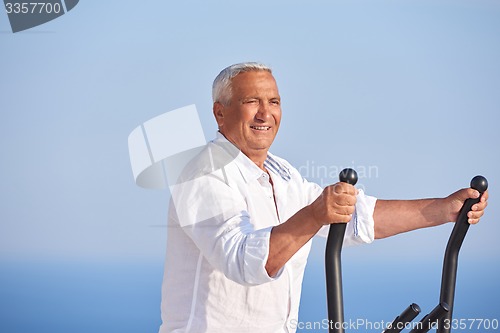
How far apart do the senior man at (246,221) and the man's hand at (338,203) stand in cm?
7

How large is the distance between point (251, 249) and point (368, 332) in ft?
14.9

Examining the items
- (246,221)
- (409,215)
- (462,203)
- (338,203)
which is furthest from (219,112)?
(338,203)

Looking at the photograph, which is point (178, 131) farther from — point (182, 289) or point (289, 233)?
point (289, 233)

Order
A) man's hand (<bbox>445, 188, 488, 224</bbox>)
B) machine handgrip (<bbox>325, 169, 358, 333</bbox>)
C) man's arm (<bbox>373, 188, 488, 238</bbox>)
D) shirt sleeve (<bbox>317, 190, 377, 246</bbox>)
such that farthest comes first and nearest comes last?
shirt sleeve (<bbox>317, 190, 377, 246</bbox>) → man's arm (<bbox>373, 188, 488, 238</bbox>) → man's hand (<bbox>445, 188, 488, 224</bbox>) → machine handgrip (<bbox>325, 169, 358, 333</bbox>)

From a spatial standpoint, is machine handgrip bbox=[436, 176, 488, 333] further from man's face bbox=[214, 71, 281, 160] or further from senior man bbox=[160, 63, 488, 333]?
man's face bbox=[214, 71, 281, 160]

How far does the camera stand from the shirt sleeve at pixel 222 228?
1994 millimetres

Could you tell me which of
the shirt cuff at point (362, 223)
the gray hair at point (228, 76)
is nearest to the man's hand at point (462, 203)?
the shirt cuff at point (362, 223)

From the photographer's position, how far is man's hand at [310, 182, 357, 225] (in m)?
1.73

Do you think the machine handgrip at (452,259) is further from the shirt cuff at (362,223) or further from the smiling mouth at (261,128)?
the smiling mouth at (261,128)

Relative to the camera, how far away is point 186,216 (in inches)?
88.4

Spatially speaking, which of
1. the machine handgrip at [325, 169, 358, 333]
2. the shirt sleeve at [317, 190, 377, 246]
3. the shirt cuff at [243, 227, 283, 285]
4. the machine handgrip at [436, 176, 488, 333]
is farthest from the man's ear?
the machine handgrip at [325, 169, 358, 333]

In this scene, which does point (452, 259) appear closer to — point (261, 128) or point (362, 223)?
point (362, 223)

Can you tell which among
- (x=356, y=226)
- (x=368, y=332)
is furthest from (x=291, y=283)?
(x=368, y=332)

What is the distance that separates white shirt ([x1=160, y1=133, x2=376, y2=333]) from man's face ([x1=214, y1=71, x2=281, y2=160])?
0.06 meters
